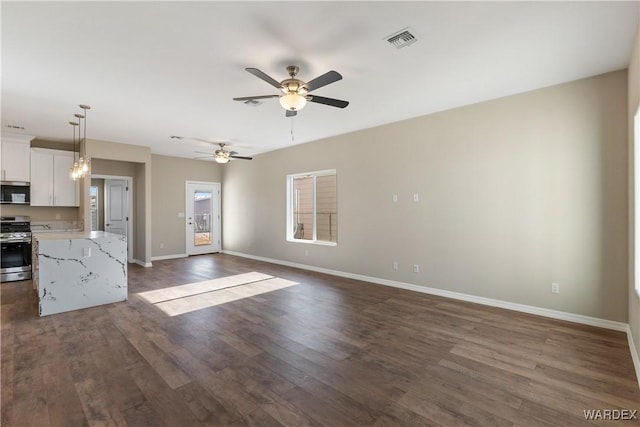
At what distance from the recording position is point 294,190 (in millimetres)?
7211

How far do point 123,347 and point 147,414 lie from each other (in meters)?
1.23

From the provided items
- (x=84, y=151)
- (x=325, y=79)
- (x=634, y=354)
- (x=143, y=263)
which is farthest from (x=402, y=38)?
(x=143, y=263)

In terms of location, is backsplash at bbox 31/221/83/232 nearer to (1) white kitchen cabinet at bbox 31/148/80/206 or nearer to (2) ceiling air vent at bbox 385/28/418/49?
(1) white kitchen cabinet at bbox 31/148/80/206

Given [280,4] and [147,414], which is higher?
[280,4]

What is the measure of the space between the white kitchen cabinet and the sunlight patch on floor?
3.34 meters

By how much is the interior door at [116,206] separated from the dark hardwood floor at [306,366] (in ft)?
11.9

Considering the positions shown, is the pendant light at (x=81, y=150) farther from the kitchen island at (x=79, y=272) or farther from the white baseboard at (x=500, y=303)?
the white baseboard at (x=500, y=303)

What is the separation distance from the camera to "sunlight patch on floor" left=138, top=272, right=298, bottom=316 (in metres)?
4.11

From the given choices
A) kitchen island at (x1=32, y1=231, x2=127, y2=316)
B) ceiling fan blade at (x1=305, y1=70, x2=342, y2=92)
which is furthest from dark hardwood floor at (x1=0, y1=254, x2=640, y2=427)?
ceiling fan blade at (x1=305, y1=70, x2=342, y2=92)

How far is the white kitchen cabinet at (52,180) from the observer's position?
5.86 m

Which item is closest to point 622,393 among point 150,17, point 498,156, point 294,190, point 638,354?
point 638,354

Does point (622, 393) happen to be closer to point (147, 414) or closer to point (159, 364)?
point (147, 414)

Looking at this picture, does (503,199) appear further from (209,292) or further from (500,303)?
(209,292)

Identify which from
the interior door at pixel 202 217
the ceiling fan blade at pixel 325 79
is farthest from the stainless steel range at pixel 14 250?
the ceiling fan blade at pixel 325 79
